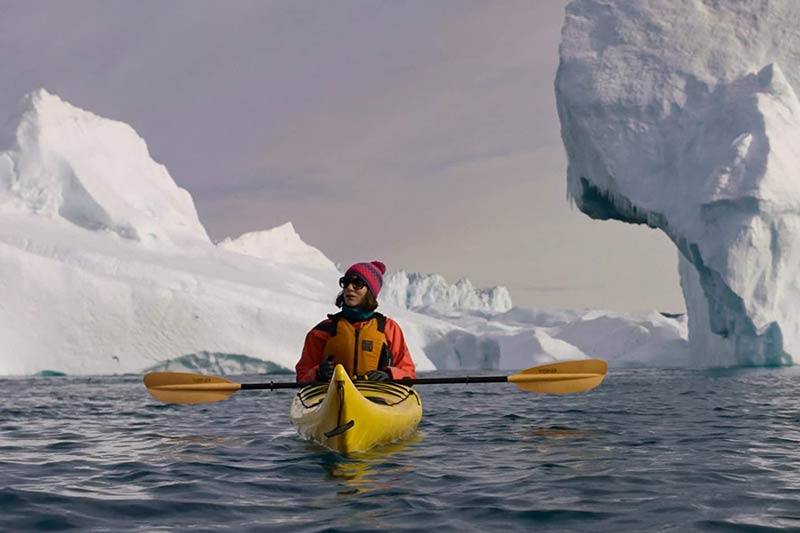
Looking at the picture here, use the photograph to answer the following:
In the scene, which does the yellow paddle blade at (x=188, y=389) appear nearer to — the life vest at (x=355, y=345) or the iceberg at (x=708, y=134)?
the life vest at (x=355, y=345)

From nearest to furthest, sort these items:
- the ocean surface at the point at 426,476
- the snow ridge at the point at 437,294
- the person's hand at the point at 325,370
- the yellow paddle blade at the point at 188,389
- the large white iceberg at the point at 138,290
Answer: the ocean surface at the point at 426,476, the person's hand at the point at 325,370, the yellow paddle blade at the point at 188,389, the large white iceberg at the point at 138,290, the snow ridge at the point at 437,294

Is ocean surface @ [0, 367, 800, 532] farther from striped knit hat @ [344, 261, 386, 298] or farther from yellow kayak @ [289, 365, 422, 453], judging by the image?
striped knit hat @ [344, 261, 386, 298]

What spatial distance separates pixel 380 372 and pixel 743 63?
74.8 feet

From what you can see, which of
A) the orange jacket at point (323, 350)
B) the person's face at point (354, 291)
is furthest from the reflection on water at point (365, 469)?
the person's face at point (354, 291)

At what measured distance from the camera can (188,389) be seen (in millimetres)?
7531

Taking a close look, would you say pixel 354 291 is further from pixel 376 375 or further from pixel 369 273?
pixel 376 375

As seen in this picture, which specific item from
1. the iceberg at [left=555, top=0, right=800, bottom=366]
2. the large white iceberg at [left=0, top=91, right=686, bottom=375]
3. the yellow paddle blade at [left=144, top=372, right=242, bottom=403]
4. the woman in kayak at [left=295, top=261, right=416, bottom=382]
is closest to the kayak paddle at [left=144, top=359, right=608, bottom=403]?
the yellow paddle blade at [left=144, top=372, right=242, bottom=403]

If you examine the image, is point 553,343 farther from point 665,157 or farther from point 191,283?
point 191,283

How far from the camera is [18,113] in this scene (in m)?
35.9

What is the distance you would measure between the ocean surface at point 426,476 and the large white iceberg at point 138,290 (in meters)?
18.1

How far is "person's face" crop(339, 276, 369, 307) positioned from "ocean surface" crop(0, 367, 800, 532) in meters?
1.30

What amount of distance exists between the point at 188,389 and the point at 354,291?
2.27 m

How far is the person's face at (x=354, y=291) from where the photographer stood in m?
6.50

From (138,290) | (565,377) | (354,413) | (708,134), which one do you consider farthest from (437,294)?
(354,413)
